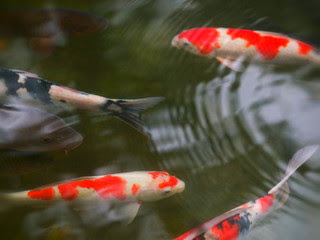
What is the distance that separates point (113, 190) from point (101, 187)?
2.1 inches

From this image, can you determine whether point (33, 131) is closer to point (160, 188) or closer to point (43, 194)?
point (43, 194)

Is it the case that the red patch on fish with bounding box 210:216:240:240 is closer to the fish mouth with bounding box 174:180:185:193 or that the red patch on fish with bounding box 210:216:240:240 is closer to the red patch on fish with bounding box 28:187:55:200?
the fish mouth with bounding box 174:180:185:193

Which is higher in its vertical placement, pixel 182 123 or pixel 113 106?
pixel 113 106

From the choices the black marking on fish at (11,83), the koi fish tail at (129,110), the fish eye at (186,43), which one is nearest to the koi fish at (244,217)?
the koi fish tail at (129,110)

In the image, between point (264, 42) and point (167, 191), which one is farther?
point (264, 42)

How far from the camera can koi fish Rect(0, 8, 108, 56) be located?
2.46 meters

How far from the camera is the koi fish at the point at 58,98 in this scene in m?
1.99

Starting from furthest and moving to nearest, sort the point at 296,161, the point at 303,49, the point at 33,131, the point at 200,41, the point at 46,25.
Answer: the point at 46,25 → the point at 200,41 → the point at 303,49 → the point at 33,131 → the point at 296,161

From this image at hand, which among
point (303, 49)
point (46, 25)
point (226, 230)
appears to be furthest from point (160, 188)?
point (46, 25)

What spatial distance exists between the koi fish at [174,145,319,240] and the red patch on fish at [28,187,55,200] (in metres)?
0.56

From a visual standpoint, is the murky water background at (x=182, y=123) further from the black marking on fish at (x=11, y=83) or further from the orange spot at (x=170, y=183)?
the black marking on fish at (x=11, y=83)

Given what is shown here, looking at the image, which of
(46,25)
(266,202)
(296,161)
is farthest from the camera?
(46,25)

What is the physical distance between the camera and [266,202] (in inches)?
69.4

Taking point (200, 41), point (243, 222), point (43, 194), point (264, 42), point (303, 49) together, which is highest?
point (200, 41)
